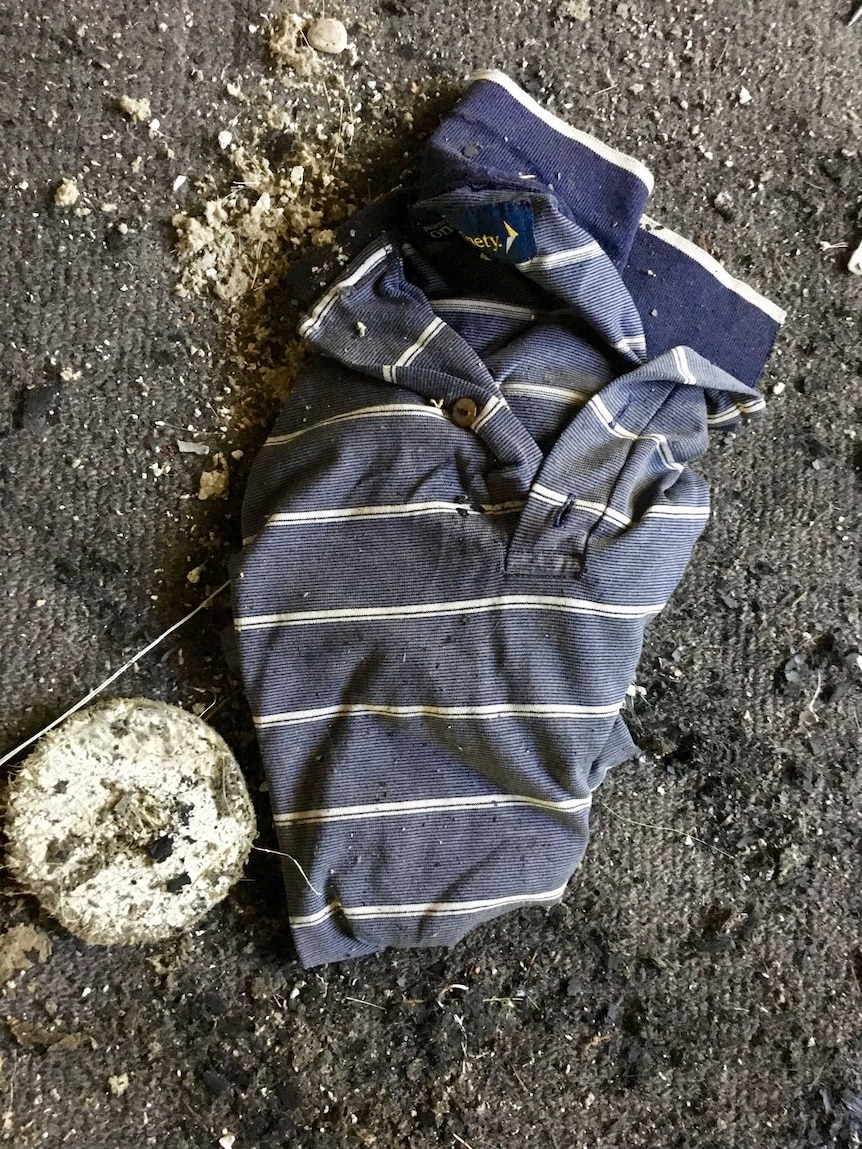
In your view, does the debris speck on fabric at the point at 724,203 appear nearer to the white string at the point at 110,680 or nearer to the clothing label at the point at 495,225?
the clothing label at the point at 495,225

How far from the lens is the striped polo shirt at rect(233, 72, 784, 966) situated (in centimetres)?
79

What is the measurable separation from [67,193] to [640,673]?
790 mm

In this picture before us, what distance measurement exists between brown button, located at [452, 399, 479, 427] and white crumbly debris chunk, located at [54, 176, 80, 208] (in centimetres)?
45

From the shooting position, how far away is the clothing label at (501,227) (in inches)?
30.8

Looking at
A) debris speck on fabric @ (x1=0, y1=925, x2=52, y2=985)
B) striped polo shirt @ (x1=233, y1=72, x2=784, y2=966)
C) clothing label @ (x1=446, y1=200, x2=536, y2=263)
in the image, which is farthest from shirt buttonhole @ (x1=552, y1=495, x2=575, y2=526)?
debris speck on fabric @ (x1=0, y1=925, x2=52, y2=985)

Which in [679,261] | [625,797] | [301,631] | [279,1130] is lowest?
[279,1130]

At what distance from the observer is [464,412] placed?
0.81 m

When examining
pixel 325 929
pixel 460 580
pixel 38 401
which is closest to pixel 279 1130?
pixel 325 929

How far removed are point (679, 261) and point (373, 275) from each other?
324 millimetres

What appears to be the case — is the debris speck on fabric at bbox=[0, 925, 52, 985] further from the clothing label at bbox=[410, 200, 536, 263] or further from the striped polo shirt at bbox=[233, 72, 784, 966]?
the clothing label at bbox=[410, 200, 536, 263]

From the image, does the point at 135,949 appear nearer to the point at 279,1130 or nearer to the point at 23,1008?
the point at 23,1008

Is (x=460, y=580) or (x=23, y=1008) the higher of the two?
(x=460, y=580)

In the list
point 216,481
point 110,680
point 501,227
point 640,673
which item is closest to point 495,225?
point 501,227

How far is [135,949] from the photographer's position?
0.89m
